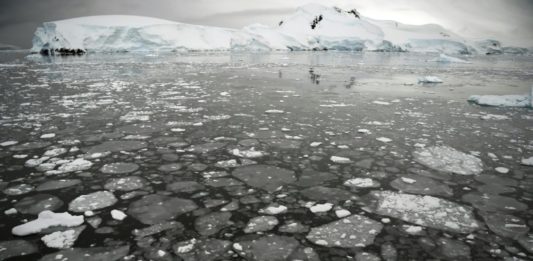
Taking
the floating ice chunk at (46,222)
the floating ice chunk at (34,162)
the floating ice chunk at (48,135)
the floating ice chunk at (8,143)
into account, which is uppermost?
the floating ice chunk at (48,135)

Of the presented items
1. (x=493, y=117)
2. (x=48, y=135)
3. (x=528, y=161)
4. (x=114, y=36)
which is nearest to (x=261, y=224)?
(x=528, y=161)

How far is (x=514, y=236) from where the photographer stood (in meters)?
2.11

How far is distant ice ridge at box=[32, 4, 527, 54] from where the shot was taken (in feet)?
143

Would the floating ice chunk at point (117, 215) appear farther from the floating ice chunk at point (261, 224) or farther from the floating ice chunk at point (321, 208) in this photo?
the floating ice chunk at point (321, 208)

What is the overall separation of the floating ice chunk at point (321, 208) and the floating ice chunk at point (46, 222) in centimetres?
161

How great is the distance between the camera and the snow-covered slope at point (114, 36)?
1622 inches

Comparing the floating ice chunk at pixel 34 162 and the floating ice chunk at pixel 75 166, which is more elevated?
the floating ice chunk at pixel 34 162

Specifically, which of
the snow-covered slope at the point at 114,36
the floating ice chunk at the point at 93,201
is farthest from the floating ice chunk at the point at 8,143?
the snow-covered slope at the point at 114,36

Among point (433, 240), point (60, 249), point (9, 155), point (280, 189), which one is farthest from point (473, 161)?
point (9, 155)

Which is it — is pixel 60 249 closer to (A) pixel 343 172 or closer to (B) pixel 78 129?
(A) pixel 343 172

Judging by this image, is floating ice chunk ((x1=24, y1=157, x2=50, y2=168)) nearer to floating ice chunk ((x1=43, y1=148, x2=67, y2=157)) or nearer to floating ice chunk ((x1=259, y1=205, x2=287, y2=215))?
floating ice chunk ((x1=43, y1=148, x2=67, y2=157))

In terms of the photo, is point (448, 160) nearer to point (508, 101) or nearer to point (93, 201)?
point (93, 201)

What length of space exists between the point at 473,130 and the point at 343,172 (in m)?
2.80

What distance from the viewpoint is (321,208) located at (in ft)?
8.06
